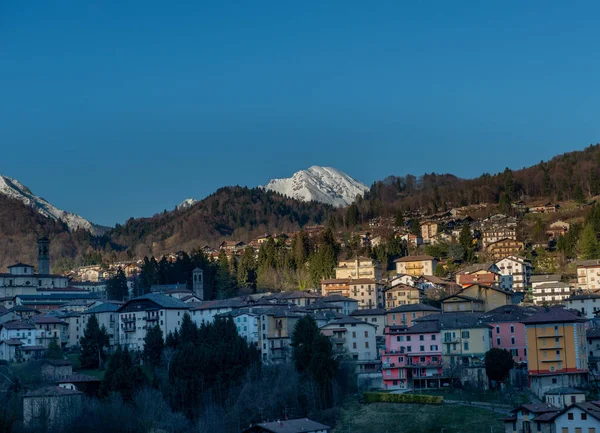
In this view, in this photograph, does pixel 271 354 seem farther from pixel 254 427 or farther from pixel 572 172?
pixel 572 172

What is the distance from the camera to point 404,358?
6500cm

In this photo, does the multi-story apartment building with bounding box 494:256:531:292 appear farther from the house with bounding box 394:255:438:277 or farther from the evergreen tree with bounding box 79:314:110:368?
the evergreen tree with bounding box 79:314:110:368

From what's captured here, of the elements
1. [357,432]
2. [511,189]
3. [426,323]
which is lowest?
[357,432]

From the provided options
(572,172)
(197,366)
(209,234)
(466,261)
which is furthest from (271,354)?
(209,234)

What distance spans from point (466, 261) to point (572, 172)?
33059 millimetres

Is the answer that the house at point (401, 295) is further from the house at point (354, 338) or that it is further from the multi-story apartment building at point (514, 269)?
the house at point (354, 338)

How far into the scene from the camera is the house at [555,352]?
60125mm

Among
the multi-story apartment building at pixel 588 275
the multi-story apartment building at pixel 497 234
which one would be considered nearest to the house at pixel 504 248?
the multi-story apartment building at pixel 497 234

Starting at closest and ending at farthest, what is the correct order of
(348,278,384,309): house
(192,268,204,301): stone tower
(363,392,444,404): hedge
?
(363,392,444,404): hedge → (348,278,384,309): house → (192,268,204,301): stone tower

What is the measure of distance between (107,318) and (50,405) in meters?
22.7

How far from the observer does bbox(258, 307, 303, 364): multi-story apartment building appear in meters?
72.7

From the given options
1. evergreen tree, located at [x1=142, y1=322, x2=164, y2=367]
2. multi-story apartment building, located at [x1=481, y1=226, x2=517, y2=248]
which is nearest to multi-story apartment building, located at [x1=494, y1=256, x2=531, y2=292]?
multi-story apartment building, located at [x1=481, y1=226, x2=517, y2=248]

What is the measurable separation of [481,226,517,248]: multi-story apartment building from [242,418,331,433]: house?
50157 mm

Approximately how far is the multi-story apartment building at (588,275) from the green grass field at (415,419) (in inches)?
1295
